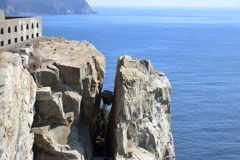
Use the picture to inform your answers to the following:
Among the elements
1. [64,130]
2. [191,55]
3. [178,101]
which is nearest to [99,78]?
[64,130]

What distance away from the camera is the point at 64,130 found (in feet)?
190

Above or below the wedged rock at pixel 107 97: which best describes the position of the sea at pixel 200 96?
below

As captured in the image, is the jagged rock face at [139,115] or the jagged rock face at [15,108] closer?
the jagged rock face at [15,108]

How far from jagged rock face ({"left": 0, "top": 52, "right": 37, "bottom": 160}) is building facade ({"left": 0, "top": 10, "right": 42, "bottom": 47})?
14.6 m

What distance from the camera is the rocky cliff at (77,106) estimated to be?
172 ft

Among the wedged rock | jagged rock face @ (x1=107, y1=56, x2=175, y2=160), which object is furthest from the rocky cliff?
the wedged rock

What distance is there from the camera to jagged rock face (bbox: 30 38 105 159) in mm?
56375

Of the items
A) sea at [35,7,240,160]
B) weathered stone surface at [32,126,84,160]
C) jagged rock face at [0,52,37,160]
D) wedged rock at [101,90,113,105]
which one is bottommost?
sea at [35,7,240,160]

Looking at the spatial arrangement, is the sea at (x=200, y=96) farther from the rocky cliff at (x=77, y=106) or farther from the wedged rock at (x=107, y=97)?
the rocky cliff at (x=77, y=106)

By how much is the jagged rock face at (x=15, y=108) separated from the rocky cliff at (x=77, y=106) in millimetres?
105

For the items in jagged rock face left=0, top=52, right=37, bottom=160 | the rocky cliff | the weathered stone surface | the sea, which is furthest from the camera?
the sea

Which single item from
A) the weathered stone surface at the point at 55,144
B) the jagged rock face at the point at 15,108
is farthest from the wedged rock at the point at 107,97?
the jagged rock face at the point at 15,108

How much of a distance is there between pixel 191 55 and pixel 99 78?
432ft

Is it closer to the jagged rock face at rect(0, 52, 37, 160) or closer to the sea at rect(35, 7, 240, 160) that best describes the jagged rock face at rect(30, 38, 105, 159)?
the jagged rock face at rect(0, 52, 37, 160)
